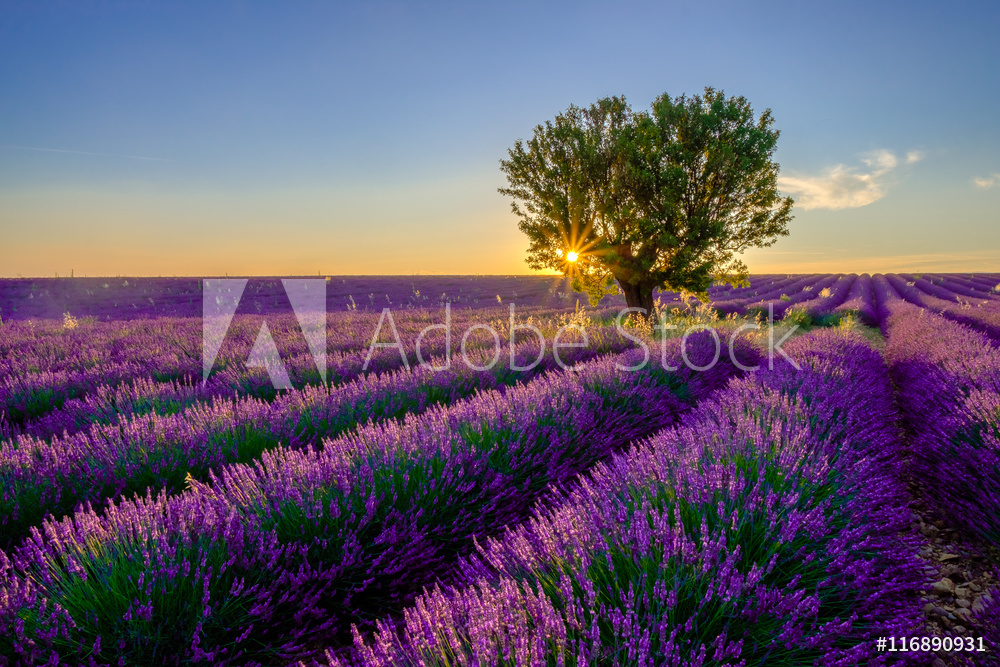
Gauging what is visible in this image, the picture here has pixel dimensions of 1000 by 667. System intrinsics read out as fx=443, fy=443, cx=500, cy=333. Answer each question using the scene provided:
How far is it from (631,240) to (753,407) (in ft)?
25.0

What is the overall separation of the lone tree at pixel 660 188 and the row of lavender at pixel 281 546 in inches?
310

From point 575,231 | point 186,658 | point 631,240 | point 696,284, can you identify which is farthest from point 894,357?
point 186,658

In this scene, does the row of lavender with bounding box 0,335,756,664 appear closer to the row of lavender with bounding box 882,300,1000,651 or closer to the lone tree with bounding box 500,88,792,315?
the row of lavender with bounding box 882,300,1000,651

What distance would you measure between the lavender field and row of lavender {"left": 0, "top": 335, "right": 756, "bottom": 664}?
0.02 m

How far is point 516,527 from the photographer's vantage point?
2.44 m

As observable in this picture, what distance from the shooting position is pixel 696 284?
1033 centimetres

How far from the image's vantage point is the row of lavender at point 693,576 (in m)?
1.24

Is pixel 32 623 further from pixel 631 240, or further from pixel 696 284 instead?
pixel 696 284

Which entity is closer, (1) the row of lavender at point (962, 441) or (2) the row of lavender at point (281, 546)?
(2) the row of lavender at point (281, 546)

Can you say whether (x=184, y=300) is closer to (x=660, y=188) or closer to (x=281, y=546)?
(x=660, y=188)

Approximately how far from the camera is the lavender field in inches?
54.2
